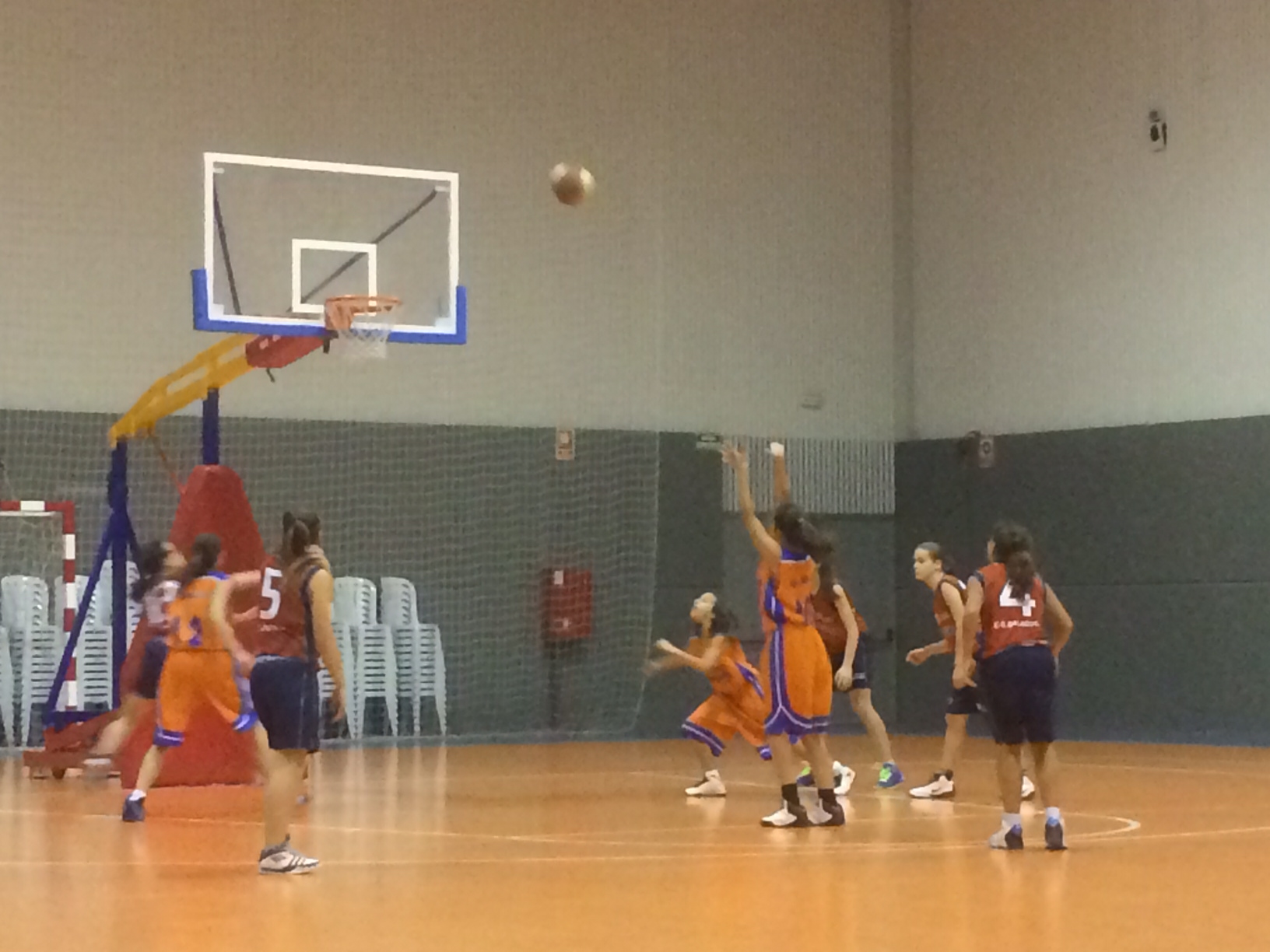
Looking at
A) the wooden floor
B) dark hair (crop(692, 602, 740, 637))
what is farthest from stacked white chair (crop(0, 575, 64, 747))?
dark hair (crop(692, 602, 740, 637))

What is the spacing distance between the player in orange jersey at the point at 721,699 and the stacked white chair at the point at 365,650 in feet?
20.7

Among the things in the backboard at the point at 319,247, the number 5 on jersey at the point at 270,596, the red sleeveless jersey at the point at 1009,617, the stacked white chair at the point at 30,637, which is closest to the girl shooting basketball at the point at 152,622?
the backboard at the point at 319,247

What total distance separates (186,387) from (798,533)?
16.9 ft

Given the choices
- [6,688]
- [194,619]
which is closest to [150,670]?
[194,619]

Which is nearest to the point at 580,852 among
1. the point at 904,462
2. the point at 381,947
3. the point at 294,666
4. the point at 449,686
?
the point at 294,666

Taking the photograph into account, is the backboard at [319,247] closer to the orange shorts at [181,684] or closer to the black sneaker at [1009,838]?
the orange shorts at [181,684]

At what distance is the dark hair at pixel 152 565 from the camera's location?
11.6m

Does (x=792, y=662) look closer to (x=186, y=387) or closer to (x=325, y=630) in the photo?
(x=325, y=630)

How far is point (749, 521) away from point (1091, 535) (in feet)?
34.3

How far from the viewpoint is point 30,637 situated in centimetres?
1670

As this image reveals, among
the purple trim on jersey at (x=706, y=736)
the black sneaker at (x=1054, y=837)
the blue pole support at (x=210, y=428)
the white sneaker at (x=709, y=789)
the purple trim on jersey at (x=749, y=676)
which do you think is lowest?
the white sneaker at (x=709, y=789)

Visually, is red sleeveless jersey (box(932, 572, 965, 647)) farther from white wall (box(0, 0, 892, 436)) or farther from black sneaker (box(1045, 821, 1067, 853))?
white wall (box(0, 0, 892, 436))

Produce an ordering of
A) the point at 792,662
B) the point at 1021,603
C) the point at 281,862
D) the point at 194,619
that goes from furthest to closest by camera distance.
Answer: the point at 194,619 → the point at 792,662 → the point at 1021,603 → the point at 281,862

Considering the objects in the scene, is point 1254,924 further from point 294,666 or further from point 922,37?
point 922,37
